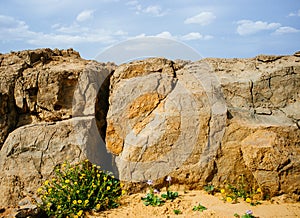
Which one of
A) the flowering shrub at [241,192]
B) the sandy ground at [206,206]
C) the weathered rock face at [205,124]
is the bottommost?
the sandy ground at [206,206]

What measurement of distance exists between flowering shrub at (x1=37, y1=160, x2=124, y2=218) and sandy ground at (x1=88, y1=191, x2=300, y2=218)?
23 centimetres

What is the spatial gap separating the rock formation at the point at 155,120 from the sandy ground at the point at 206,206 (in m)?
0.28

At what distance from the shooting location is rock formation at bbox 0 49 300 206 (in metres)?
4.90

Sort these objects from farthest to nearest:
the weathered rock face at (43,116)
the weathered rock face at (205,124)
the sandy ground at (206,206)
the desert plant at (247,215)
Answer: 1. the weathered rock face at (43,116)
2. the weathered rock face at (205,124)
3. the sandy ground at (206,206)
4. the desert plant at (247,215)

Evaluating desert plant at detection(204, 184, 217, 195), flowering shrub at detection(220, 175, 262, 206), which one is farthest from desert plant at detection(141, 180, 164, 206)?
flowering shrub at detection(220, 175, 262, 206)

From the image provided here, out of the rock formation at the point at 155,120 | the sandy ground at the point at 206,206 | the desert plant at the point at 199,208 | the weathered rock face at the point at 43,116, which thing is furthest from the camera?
the weathered rock face at the point at 43,116

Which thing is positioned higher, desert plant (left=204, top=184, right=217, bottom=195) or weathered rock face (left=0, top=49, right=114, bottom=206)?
weathered rock face (left=0, top=49, right=114, bottom=206)

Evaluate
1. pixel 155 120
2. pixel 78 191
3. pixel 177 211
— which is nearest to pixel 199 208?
pixel 177 211

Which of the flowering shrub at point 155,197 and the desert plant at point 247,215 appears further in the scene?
the flowering shrub at point 155,197

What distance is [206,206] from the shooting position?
4.41 meters

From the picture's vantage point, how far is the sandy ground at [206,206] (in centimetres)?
420

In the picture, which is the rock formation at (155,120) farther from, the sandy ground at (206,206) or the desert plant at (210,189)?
the sandy ground at (206,206)

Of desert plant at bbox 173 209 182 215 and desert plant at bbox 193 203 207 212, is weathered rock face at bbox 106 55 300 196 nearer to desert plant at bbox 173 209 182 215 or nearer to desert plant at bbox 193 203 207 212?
desert plant at bbox 193 203 207 212

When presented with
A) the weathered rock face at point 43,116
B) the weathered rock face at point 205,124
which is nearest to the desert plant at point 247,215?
the weathered rock face at point 205,124
